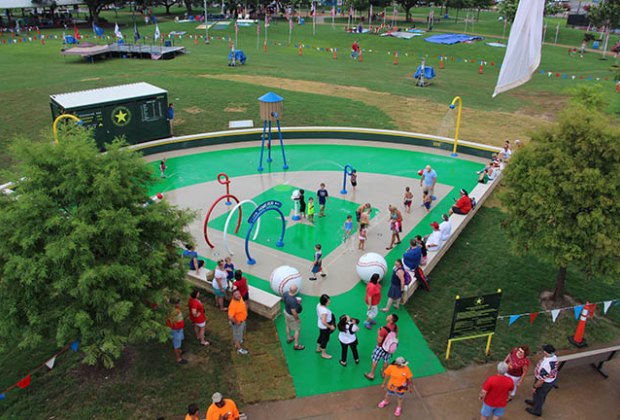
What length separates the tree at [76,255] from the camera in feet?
25.3

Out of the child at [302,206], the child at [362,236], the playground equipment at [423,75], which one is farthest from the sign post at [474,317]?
Result: the playground equipment at [423,75]

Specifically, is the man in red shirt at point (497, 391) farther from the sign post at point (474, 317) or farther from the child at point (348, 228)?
the child at point (348, 228)

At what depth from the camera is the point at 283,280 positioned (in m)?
11.2

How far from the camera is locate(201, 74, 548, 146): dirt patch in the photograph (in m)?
25.3

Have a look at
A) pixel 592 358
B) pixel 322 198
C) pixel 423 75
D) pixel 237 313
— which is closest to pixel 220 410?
pixel 237 313

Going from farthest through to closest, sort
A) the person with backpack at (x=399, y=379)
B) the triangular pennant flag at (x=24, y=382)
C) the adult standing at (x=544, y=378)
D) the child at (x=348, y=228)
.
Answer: the child at (x=348, y=228) → the triangular pennant flag at (x=24, y=382) → the adult standing at (x=544, y=378) → the person with backpack at (x=399, y=379)

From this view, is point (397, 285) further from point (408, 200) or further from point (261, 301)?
point (408, 200)

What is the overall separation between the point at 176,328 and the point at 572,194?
8246 mm

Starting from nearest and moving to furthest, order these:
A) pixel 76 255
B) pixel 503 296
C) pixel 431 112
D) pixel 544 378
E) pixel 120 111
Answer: pixel 76 255
pixel 544 378
pixel 503 296
pixel 120 111
pixel 431 112

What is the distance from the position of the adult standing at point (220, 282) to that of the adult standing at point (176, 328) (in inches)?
59.1

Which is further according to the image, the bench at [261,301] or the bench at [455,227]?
the bench at [455,227]

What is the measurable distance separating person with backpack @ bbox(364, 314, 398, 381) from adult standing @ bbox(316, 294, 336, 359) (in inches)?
37.5

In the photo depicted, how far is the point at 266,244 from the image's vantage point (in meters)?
14.2

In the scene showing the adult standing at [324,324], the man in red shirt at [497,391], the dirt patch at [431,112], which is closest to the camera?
the man in red shirt at [497,391]
